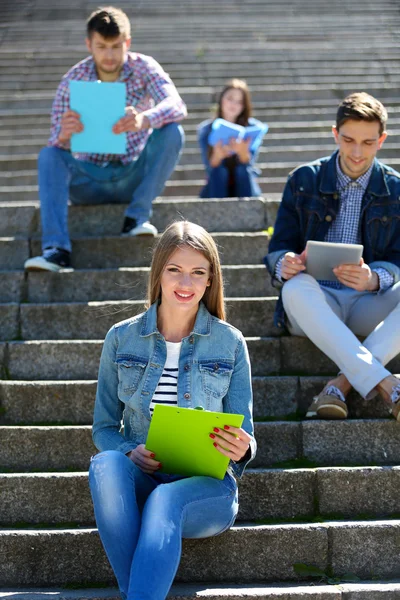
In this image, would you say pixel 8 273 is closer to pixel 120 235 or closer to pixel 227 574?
pixel 120 235

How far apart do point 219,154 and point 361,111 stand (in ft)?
7.51

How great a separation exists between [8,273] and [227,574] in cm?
229

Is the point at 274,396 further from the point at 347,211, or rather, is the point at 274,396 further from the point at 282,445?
the point at 347,211

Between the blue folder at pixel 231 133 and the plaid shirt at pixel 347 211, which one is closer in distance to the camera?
the plaid shirt at pixel 347 211

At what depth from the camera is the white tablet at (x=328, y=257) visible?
13.9ft

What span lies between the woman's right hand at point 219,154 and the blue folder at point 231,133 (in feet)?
0.10

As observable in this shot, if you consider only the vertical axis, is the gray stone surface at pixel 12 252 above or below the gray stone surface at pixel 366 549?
above

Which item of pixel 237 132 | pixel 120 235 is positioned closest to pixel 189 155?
pixel 237 132

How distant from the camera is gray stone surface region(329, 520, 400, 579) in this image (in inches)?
142

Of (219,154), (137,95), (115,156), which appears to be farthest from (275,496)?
(219,154)

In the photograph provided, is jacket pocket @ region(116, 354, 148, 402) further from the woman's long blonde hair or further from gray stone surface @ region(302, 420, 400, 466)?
gray stone surface @ region(302, 420, 400, 466)

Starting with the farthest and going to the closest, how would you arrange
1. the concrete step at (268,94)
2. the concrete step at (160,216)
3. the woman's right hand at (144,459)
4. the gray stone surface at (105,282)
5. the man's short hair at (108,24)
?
the concrete step at (268,94) → the concrete step at (160,216) → the man's short hair at (108,24) → the gray stone surface at (105,282) → the woman's right hand at (144,459)

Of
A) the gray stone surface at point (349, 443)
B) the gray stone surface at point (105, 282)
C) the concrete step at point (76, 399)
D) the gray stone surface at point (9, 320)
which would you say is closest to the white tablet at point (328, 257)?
the concrete step at point (76, 399)

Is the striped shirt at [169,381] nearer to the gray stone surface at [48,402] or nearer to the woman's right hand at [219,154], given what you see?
the gray stone surface at [48,402]
